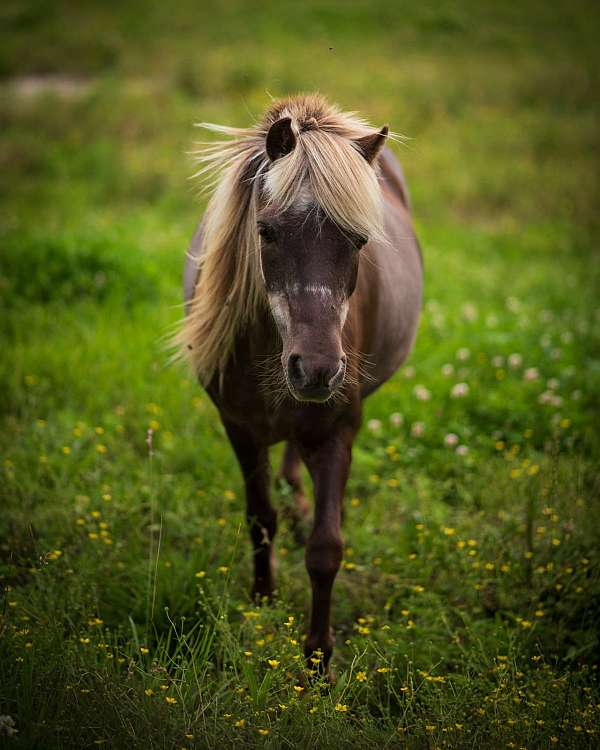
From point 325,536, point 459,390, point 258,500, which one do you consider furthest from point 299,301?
point 459,390

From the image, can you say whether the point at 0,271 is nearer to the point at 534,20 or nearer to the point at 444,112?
the point at 444,112

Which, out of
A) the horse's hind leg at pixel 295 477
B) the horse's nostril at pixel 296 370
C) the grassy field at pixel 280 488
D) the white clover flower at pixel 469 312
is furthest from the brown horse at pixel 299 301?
the white clover flower at pixel 469 312

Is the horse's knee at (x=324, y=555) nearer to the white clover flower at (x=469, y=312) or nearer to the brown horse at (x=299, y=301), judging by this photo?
the brown horse at (x=299, y=301)

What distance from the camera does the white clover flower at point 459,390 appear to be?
515 centimetres

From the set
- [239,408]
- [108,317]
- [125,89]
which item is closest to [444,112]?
[125,89]

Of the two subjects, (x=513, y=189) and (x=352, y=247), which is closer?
(x=352, y=247)

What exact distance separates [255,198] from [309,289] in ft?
1.68

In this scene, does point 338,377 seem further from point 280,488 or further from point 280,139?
point 280,488

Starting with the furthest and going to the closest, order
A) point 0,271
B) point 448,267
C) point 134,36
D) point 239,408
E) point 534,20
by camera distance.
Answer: point 534,20
point 134,36
point 448,267
point 0,271
point 239,408

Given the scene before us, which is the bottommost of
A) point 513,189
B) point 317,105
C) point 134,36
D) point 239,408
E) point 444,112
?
point 239,408

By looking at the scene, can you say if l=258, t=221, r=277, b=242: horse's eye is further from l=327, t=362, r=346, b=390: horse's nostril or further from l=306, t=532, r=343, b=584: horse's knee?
l=306, t=532, r=343, b=584: horse's knee

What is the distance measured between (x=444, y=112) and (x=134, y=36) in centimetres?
801

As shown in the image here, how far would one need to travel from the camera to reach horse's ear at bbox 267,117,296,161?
264 centimetres

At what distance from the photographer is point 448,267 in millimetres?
7922
